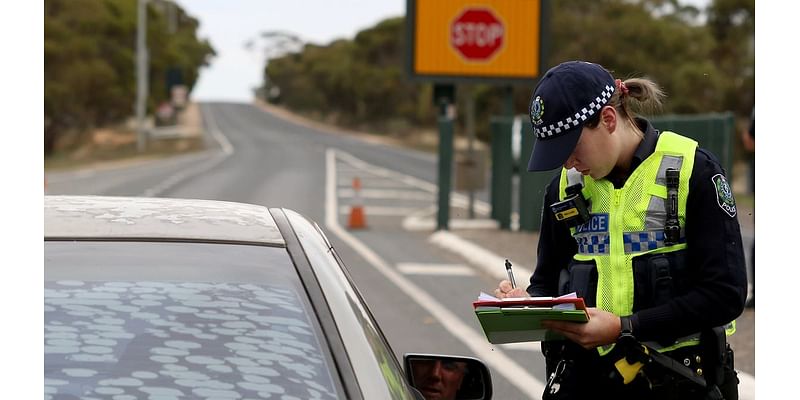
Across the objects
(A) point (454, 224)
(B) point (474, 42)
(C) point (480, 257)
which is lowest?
(A) point (454, 224)

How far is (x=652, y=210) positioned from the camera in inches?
137

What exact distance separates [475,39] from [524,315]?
55.7 ft

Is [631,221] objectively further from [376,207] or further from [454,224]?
[376,207]

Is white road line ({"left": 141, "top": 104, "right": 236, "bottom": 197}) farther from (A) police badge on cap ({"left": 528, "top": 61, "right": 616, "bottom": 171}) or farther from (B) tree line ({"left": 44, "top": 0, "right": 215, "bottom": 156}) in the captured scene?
(A) police badge on cap ({"left": 528, "top": 61, "right": 616, "bottom": 171})

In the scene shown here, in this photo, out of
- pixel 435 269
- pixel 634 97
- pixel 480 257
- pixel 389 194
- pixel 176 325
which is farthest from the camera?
A: pixel 389 194

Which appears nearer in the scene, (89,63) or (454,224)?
(454,224)

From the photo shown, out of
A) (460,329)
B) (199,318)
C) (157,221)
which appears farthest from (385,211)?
(199,318)

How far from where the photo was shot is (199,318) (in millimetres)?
2898

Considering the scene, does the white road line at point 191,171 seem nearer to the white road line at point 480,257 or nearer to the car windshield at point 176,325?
the white road line at point 480,257

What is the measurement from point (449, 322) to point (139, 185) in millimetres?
23047

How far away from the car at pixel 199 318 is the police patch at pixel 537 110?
0.63 metres

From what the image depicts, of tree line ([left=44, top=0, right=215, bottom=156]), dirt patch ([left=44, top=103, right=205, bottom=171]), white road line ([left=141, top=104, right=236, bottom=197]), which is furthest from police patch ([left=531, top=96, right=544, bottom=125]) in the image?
tree line ([left=44, top=0, right=215, bottom=156])

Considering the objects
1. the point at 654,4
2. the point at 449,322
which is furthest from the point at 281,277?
the point at 654,4

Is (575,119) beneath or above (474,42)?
beneath
